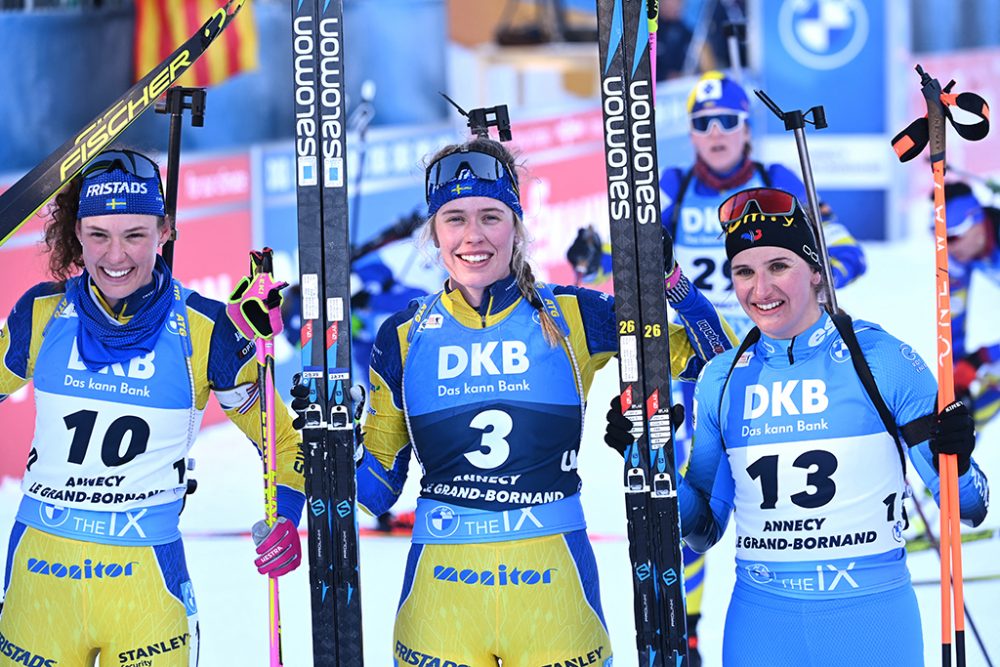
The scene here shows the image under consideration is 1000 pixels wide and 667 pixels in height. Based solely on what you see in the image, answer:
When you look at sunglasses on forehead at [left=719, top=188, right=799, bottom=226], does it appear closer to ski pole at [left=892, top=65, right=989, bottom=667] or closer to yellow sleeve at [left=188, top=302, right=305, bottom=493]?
ski pole at [left=892, top=65, right=989, bottom=667]

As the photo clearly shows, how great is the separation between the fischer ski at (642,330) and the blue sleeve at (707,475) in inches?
3.8

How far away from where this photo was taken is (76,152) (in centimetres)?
383

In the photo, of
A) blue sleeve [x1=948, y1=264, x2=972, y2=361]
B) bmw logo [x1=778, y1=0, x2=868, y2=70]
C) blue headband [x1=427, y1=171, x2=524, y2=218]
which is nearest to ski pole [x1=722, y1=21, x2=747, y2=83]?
blue sleeve [x1=948, y1=264, x2=972, y2=361]

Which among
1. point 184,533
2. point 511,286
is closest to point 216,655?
point 184,533

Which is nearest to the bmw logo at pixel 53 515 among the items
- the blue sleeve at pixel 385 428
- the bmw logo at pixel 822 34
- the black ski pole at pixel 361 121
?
the blue sleeve at pixel 385 428

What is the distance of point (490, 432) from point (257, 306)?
64 cm

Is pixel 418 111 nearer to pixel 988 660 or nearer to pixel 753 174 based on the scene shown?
pixel 753 174

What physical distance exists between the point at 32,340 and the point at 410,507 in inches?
175

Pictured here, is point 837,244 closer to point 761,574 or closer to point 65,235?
point 761,574

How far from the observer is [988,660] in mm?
5336

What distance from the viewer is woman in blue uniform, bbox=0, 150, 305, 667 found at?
11.9 ft

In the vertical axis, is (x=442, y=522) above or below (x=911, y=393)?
below

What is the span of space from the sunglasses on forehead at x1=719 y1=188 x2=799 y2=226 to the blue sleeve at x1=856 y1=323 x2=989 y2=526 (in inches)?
13.8

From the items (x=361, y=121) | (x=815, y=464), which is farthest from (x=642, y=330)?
(x=361, y=121)
